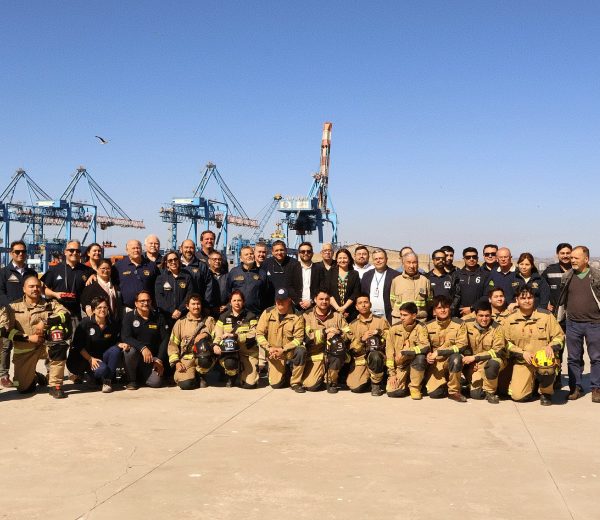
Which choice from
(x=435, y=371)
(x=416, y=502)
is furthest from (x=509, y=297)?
(x=416, y=502)

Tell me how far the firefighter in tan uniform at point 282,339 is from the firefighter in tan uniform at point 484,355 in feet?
6.22

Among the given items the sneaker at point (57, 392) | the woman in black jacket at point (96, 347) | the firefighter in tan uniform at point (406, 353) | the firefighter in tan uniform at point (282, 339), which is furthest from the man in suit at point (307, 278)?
the sneaker at point (57, 392)

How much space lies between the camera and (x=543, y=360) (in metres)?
6.45

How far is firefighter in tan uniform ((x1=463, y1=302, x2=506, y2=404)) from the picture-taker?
6614mm

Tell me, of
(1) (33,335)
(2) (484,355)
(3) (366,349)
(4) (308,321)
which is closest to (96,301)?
(1) (33,335)

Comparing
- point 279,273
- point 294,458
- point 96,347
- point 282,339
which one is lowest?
point 294,458

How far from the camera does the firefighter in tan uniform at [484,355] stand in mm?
6614

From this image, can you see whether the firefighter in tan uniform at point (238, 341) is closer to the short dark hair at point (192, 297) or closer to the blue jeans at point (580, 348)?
the short dark hair at point (192, 297)

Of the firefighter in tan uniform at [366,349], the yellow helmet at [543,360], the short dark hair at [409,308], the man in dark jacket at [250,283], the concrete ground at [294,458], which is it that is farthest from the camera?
the man in dark jacket at [250,283]

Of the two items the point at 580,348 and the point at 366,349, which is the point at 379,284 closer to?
the point at 366,349

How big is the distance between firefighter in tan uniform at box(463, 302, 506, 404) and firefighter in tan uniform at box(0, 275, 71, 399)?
4446 millimetres

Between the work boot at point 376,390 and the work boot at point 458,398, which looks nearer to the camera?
the work boot at point 458,398

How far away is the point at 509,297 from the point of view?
753 cm

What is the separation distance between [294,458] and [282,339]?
9.41 feet
